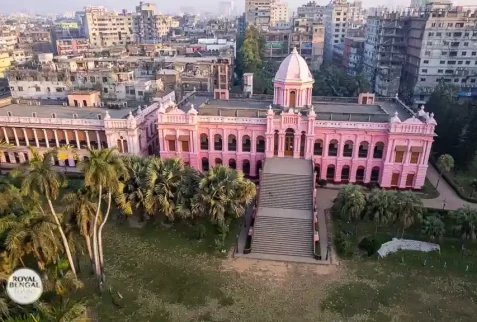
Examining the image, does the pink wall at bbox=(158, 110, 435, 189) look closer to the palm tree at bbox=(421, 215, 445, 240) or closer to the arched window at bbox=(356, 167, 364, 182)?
the arched window at bbox=(356, 167, 364, 182)

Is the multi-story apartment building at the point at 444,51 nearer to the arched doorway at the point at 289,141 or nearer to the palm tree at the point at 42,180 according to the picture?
the arched doorway at the point at 289,141

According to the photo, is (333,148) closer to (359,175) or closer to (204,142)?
(359,175)

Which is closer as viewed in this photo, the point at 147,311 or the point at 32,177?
the point at 32,177

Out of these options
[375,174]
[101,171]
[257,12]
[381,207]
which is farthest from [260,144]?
[257,12]

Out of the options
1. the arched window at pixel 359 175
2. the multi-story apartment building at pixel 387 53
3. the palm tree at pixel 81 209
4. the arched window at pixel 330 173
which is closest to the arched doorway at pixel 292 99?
the arched window at pixel 330 173

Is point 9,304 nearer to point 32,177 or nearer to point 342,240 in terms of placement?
point 32,177

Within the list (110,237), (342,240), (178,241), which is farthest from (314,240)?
(110,237)
